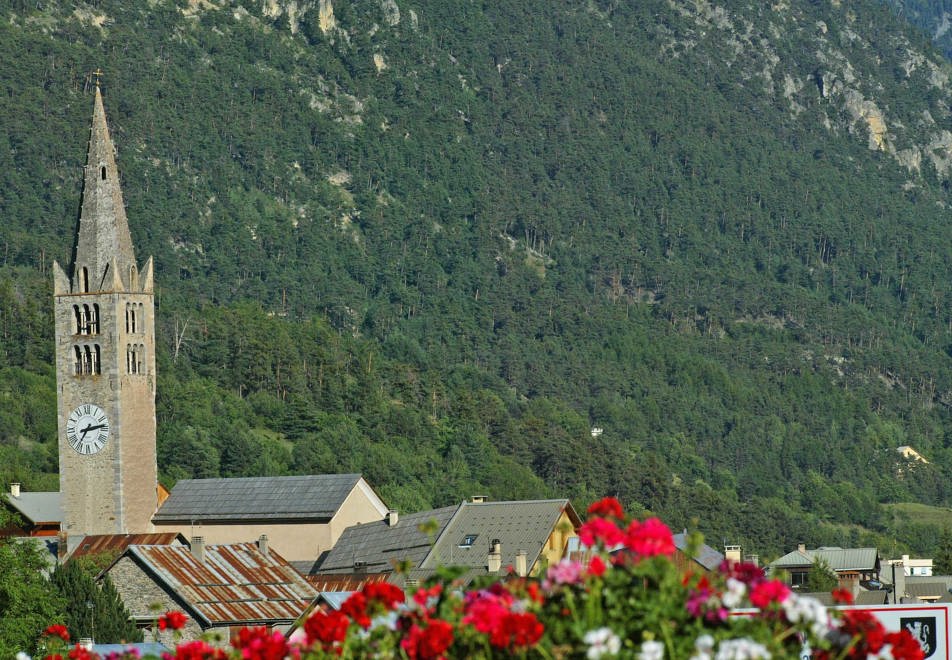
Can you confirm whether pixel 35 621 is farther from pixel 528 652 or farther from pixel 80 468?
pixel 528 652

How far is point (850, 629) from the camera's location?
14.7 m

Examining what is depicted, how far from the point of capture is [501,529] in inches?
3110

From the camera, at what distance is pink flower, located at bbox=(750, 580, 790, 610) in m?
14.1

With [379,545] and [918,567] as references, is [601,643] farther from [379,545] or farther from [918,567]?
[918,567]

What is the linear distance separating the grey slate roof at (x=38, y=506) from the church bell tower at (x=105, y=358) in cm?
330

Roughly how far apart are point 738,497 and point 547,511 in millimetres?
121749

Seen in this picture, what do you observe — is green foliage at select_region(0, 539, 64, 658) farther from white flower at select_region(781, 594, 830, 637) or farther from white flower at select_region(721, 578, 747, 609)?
white flower at select_region(781, 594, 830, 637)

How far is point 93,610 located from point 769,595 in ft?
142

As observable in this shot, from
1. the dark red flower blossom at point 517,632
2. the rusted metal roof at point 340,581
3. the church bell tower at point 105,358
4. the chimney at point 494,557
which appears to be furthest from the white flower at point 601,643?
the church bell tower at point 105,358

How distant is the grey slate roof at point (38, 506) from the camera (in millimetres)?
91938

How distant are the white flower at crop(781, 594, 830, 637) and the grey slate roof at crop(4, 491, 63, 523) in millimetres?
77576

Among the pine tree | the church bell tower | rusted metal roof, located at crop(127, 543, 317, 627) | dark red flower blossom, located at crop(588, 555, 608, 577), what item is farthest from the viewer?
the pine tree

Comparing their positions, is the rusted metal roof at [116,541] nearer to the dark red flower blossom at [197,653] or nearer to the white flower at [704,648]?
the dark red flower blossom at [197,653]

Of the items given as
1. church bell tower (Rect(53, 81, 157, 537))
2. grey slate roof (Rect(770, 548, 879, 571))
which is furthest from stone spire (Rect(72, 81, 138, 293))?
grey slate roof (Rect(770, 548, 879, 571))
